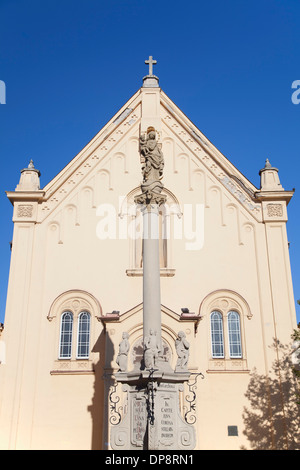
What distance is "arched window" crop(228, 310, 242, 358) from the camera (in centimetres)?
2175

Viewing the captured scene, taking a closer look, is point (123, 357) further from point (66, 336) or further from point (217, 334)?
point (217, 334)

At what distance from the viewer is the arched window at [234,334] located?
71.4 feet

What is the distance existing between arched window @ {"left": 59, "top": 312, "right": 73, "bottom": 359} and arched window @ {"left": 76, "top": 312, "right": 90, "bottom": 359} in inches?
15.0

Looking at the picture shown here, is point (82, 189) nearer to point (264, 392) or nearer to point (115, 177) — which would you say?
point (115, 177)

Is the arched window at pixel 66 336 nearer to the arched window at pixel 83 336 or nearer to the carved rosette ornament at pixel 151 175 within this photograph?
the arched window at pixel 83 336

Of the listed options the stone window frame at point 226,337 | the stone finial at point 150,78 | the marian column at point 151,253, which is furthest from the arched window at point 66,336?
the stone finial at point 150,78

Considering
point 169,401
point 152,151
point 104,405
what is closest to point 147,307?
point 169,401

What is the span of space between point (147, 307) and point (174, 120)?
587 inches

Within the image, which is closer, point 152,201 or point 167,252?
point 152,201

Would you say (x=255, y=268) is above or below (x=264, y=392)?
above

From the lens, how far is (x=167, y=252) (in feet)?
77.0

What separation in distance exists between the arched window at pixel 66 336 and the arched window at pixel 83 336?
0.38 metres

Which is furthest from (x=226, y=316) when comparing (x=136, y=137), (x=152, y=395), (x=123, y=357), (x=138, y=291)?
(x=152, y=395)

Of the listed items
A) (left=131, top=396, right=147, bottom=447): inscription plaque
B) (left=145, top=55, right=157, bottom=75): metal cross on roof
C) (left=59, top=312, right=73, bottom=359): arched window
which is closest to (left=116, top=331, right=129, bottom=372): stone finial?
(left=131, top=396, right=147, bottom=447): inscription plaque
